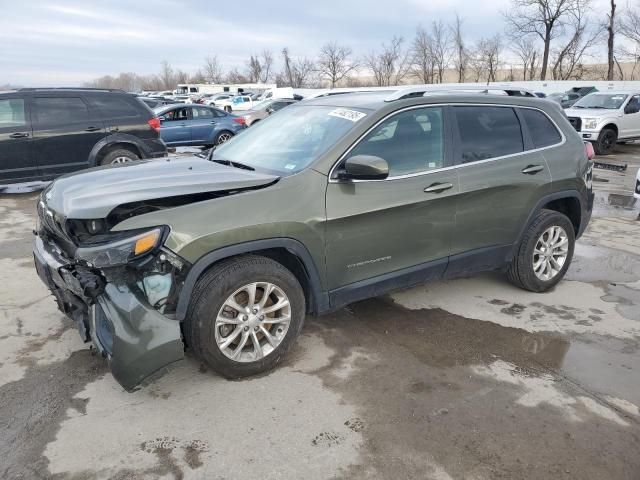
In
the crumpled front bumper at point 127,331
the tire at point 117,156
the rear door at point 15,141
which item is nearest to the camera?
the crumpled front bumper at point 127,331

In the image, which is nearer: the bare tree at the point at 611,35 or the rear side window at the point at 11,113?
the rear side window at the point at 11,113

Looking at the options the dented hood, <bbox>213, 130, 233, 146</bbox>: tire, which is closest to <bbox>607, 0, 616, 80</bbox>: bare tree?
<bbox>213, 130, 233, 146</bbox>: tire

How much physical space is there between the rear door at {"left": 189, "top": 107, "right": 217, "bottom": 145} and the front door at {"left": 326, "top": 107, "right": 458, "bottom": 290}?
40.0ft

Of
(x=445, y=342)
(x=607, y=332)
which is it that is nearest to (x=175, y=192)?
(x=445, y=342)

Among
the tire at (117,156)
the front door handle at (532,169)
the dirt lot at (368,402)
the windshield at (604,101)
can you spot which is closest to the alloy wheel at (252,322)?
the dirt lot at (368,402)

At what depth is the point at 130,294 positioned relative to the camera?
9.23 ft

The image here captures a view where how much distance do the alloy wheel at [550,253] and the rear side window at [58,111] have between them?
7533 millimetres

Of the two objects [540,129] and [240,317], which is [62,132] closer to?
[240,317]

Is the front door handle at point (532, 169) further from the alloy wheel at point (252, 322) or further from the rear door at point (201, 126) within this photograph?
the rear door at point (201, 126)

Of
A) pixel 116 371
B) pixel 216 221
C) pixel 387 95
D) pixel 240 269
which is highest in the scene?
pixel 387 95

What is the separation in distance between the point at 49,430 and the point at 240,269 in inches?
52.7

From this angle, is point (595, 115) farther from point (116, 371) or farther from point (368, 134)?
point (116, 371)

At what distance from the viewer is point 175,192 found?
3.01 m

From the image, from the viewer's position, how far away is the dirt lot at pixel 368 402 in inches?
101
